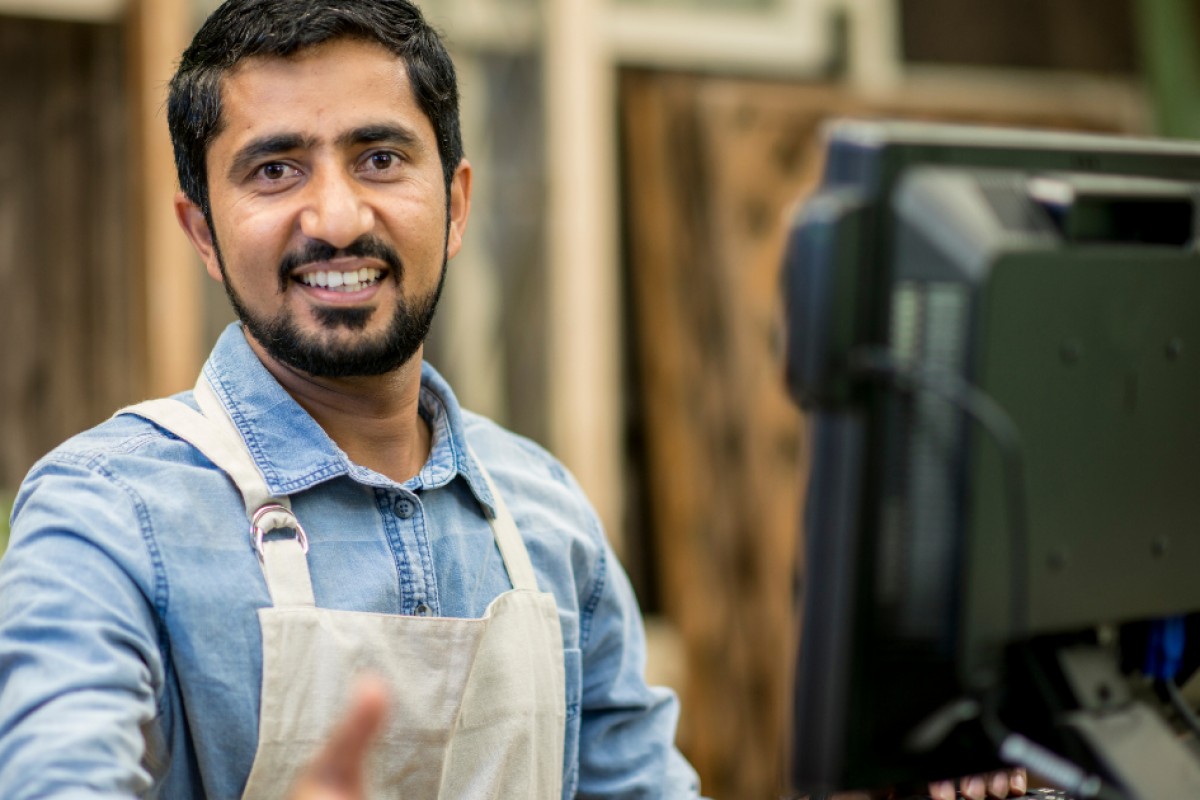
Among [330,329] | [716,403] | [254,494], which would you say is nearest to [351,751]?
[254,494]

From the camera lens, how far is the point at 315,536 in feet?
A: 3.81

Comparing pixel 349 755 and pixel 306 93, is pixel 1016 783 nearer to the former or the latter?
pixel 349 755

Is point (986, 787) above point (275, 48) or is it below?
below

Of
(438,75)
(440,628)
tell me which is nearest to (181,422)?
(440,628)

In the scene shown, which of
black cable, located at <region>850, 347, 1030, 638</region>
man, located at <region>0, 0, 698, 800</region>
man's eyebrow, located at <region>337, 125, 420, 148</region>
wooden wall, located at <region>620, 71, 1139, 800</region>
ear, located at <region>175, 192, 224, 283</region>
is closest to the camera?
black cable, located at <region>850, 347, 1030, 638</region>

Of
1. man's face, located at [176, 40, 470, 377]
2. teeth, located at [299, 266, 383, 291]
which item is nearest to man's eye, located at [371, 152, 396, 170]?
man's face, located at [176, 40, 470, 377]

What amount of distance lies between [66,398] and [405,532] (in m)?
2.00

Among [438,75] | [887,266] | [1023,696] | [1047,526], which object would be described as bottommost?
[1023,696]

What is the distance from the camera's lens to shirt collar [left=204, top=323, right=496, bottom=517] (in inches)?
46.0

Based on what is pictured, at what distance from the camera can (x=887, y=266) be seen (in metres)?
0.88

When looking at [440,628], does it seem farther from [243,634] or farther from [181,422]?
[181,422]

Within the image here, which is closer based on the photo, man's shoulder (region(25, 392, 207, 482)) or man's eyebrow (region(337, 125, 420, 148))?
man's shoulder (region(25, 392, 207, 482))

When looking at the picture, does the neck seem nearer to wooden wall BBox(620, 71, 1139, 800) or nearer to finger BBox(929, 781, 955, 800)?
finger BBox(929, 781, 955, 800)

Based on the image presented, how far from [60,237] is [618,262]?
135cm
